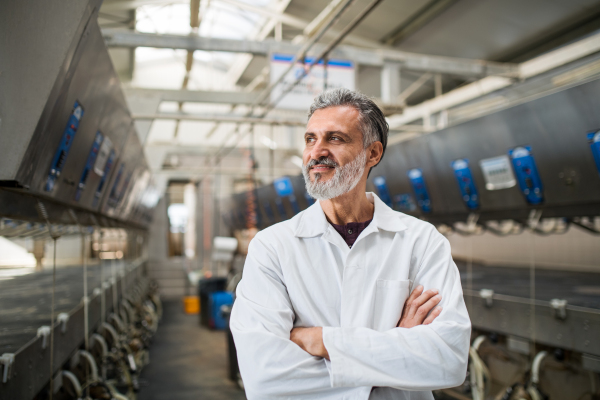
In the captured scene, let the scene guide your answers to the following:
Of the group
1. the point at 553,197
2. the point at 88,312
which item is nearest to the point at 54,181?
the point at 88,312

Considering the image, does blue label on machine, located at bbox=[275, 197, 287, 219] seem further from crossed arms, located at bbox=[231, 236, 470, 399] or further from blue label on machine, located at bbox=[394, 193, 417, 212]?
crossed arms, located at bbox=[231, 236, 470, 399]

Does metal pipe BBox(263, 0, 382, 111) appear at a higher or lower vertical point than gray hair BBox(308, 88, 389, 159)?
higher

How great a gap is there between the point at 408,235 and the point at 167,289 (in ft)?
42.3

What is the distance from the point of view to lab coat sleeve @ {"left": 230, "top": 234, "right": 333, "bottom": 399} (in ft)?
4.22

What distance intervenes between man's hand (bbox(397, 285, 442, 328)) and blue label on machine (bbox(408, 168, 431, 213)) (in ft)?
14.0

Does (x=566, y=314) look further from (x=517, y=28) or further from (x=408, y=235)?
(x=517, y=28)

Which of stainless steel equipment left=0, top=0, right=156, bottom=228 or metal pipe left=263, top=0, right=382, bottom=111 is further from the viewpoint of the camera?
metal pipe left=263, top=0, right=382, bottom=111

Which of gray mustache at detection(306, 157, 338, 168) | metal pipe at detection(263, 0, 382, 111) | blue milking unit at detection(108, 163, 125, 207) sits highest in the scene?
metal pipe at detection(263, 0, 382, 111)

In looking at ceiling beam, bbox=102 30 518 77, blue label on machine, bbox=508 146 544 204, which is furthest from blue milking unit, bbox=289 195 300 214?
blue label on machine, bbox=508 146 544 204

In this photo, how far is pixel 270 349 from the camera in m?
1.30

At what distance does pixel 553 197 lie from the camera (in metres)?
4.00

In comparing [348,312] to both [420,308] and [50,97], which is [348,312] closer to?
[420,308]

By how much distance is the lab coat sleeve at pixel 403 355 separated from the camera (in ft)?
4.10

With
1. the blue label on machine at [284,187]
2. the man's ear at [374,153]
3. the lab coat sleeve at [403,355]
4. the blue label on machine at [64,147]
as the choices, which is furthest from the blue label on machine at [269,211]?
the lab coat sleeve at [403,355]
